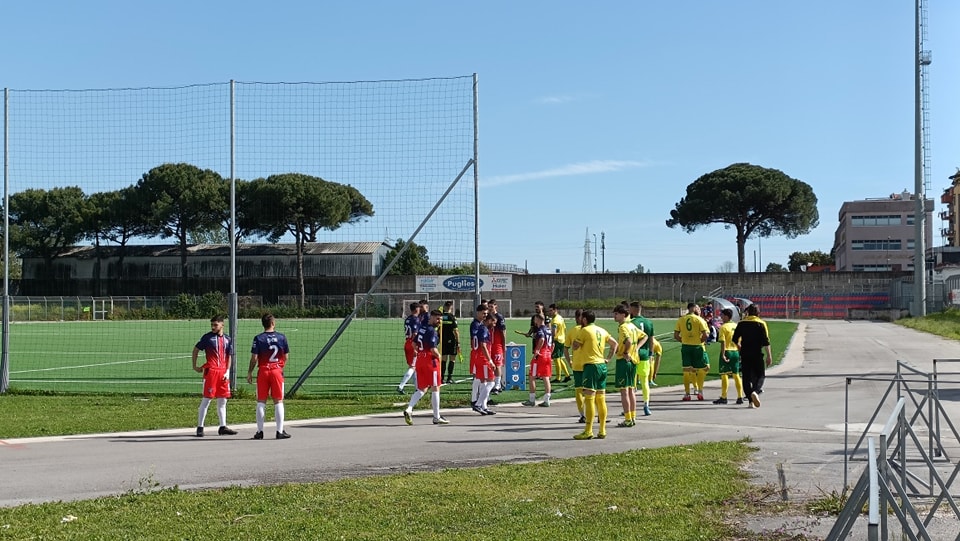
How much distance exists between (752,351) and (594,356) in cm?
423

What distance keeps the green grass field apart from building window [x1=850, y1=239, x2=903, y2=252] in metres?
70.7

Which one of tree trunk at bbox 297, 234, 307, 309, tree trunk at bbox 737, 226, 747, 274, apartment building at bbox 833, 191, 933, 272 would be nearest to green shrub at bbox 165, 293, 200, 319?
tree trunk at bbox 297, 234, 307, 309

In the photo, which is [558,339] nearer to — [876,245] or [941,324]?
[941,324]

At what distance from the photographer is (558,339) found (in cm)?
2092

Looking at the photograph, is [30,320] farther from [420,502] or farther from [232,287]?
[420,502]

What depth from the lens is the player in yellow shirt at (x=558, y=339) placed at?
20250 mm

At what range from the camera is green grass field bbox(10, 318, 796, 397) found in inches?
843

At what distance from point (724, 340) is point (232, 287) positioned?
9044mm

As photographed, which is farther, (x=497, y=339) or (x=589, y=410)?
(x=497, y=339)

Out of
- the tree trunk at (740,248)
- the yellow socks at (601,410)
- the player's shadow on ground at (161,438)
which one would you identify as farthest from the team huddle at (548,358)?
the tree trunk at (740,248)

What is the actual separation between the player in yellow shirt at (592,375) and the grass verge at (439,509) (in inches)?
107

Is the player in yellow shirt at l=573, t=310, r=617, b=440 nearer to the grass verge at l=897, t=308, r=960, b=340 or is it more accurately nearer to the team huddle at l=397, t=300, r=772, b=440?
the team huddle at l=397, t=300, r=772, b=440

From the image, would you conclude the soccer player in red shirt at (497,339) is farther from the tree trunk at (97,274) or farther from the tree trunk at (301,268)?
the tree trunk at (97,274)

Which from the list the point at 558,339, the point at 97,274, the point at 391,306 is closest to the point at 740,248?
the point at 391,306
